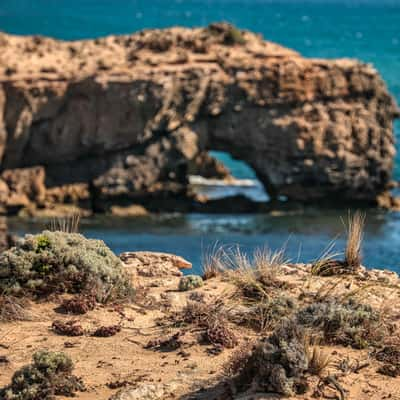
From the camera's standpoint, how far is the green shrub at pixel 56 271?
46.2 ft

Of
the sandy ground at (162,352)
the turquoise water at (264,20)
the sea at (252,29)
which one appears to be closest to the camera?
the sandy ground at (162,352)

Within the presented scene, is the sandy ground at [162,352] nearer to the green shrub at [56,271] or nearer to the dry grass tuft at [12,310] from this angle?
the dry grass tuft at [12,310]

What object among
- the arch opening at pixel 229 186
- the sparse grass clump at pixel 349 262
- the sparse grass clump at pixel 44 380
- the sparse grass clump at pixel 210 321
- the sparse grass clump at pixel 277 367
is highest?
the sparse grass clump at pixel 349 262

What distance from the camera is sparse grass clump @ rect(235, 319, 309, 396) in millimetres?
10000

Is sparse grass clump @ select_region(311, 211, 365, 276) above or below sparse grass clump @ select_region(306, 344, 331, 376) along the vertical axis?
above

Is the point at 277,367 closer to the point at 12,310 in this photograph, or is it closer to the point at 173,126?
the point at 12,310

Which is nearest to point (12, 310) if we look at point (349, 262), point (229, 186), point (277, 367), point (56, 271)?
point (56, 271)

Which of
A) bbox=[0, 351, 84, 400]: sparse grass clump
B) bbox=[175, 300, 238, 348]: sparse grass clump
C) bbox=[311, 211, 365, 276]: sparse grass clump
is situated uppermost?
bbox=[311, 211, 365, 276]: sparse grass clump

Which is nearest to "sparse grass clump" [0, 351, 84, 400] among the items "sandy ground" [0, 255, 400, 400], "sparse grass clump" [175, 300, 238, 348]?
"sandy ground" [0, 255, 400, 400]

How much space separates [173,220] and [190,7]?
100630 millimetres

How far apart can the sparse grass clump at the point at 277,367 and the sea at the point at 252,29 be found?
19.1 metres

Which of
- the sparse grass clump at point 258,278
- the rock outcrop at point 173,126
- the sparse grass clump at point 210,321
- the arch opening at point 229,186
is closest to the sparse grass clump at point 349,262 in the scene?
the sparse grass clump at point 258,278

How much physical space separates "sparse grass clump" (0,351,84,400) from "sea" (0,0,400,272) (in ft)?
61.4

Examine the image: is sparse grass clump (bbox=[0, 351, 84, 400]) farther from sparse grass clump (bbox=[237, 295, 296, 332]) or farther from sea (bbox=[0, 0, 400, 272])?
sea (bbox=[0, 0, 400, 272])
